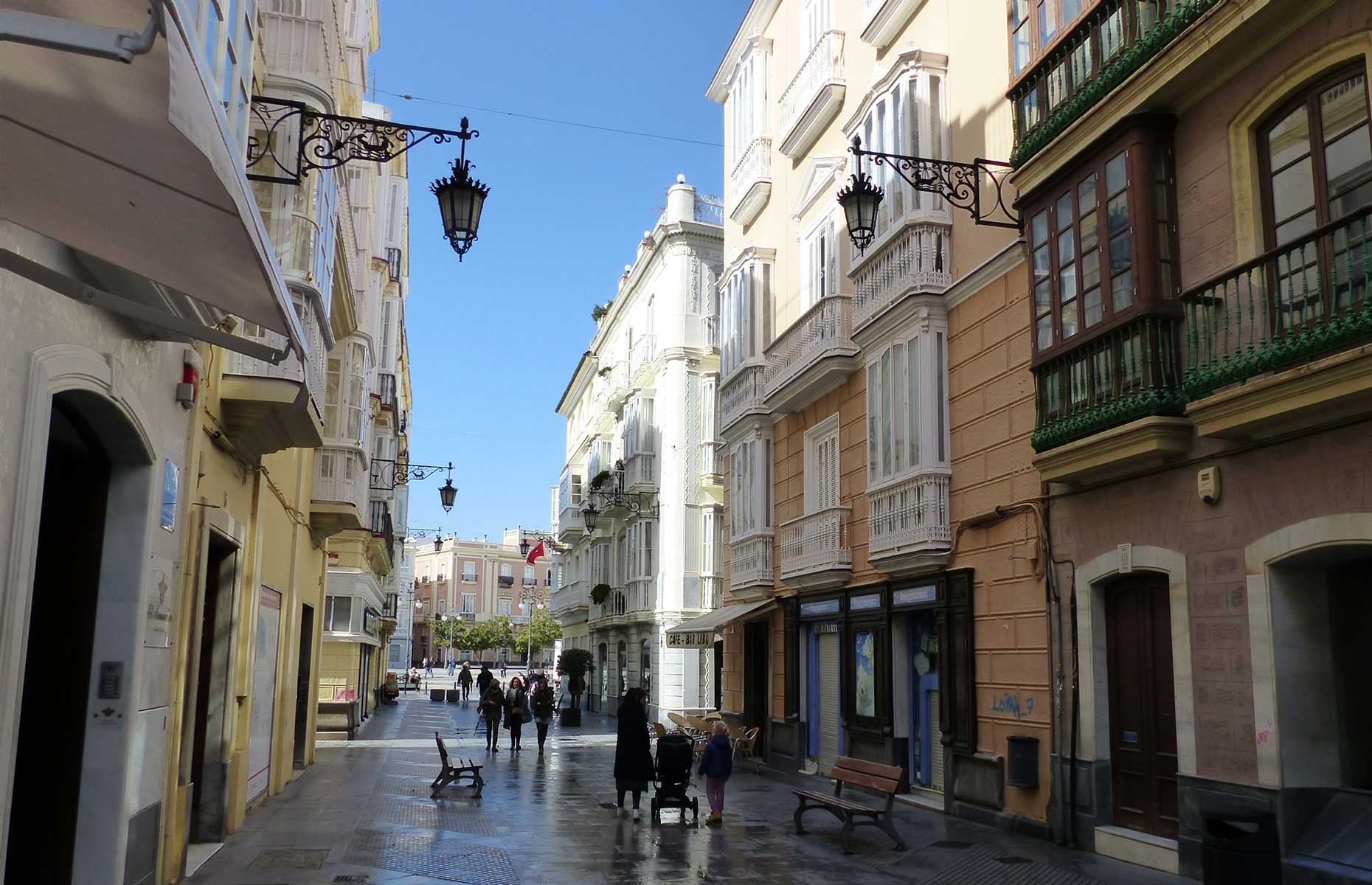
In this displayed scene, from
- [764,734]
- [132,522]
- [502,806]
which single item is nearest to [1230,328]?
[132,522]

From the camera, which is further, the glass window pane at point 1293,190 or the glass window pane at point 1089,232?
the glass window pane at point 1089,232

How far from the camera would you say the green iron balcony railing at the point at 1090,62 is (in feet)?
35.6

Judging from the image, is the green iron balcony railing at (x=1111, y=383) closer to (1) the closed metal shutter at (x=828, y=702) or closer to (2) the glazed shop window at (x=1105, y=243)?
A: (2) the glazed shop window at (x=1105, y=243)

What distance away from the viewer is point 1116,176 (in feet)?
38.0

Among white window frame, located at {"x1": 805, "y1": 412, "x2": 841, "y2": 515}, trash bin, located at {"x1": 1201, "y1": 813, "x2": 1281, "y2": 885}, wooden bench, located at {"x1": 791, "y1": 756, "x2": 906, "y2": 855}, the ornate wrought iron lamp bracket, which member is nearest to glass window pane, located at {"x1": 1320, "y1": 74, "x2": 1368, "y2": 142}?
the ornate wrought iron lamp bracket

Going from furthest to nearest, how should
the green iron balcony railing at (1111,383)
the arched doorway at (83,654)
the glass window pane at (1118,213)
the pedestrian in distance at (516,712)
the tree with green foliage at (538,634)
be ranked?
the tree with green foliage at (538,634) < the pedestrian in distance at (516,712) < the glass window pane at (1118,213) < the green iron balcony railing at (1111,383) < the arched doorway at (83,654)

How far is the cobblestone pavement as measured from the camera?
10.9m

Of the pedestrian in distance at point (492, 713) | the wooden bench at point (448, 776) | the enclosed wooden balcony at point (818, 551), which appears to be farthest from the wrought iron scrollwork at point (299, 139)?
the pedestrian in distance at point (492, 713)

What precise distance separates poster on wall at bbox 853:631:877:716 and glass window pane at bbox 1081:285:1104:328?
24.2ft

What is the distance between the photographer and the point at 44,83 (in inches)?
156

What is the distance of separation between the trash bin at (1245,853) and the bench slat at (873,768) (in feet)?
16.9

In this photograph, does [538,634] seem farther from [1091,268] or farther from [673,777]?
[1091,268]

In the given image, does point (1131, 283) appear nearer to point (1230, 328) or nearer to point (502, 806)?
point (1230, 328)

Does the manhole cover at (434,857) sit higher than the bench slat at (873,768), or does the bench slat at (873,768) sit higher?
the bench slat at (873,768)
